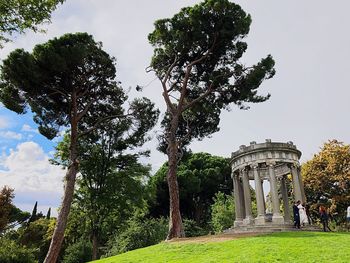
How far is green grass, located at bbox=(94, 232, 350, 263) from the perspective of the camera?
1165 centimetres

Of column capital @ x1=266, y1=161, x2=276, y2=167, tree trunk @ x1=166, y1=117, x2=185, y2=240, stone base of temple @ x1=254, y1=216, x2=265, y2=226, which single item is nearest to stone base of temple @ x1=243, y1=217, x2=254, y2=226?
stone base of temple @ x1=254, y1=216, x2=265, y2=226

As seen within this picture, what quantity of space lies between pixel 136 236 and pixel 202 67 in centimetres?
1672

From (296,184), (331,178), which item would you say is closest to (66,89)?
(296,184)

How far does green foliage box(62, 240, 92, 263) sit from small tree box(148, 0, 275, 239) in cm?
1587

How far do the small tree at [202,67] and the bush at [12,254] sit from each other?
644 inches

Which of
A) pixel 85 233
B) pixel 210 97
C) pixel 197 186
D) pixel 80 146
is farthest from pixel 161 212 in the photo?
pixel 210 97

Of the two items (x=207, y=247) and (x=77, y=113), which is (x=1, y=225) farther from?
(x=207, y=247)

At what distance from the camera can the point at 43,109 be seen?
23891mm

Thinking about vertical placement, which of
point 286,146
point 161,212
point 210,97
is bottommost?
point 161,212

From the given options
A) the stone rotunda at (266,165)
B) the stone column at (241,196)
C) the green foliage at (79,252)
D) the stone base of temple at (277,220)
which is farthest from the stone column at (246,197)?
the green foliage at (79,252)

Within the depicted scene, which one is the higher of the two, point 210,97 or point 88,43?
point 88,43

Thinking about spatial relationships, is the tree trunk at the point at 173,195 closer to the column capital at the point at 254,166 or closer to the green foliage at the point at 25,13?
the column capital at the point at 254,166

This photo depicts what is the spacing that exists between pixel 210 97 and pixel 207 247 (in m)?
13.8

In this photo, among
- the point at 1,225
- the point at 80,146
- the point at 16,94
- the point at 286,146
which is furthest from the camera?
the point at 1,225
